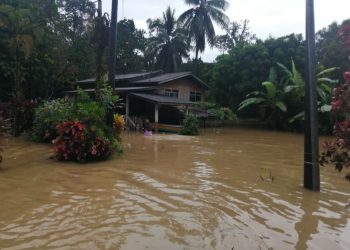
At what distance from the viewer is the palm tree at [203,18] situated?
36094 mm

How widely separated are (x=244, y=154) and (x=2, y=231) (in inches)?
397

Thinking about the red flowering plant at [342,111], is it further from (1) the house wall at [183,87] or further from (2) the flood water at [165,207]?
(1) the house wall at [183,87]

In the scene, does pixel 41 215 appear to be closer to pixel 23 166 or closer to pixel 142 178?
pixel 142 178

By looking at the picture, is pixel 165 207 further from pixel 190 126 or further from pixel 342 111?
pixel 190 126

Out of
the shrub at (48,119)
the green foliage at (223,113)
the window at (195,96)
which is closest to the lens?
the shrub at (48,119)

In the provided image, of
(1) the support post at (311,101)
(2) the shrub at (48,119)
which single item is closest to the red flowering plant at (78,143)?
(2) the shrub at (48,119)

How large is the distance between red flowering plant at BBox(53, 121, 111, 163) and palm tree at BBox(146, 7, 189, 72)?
30285mm

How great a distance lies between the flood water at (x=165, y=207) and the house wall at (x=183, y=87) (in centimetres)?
1796

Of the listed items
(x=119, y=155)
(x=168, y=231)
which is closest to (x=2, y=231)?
(x=168, y=231)

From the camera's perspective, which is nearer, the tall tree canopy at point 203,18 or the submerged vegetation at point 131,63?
the submerged vegetation at point 131,63

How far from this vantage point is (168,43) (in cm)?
3978

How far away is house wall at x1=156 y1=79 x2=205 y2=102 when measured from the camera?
28250mm

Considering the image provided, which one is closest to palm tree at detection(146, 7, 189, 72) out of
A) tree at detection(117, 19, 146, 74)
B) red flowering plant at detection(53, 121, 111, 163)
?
tree at detection(117, 19, 146, 74)

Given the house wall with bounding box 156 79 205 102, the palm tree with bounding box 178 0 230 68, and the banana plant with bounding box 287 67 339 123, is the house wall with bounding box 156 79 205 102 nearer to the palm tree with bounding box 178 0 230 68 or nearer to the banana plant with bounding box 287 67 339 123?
the palm tree with bounding box 178 0 230 68
